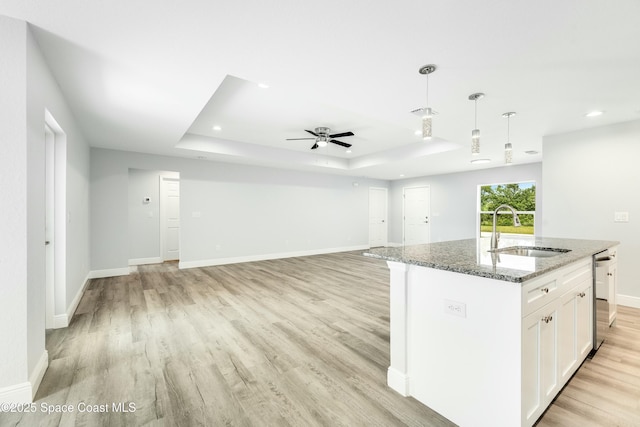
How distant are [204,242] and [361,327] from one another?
453 cm

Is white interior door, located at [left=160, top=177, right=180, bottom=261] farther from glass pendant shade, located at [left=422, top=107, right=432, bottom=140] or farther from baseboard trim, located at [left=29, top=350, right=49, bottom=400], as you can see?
glass pendant shade, located at [left=422, top=107, right=432, bottom=140]

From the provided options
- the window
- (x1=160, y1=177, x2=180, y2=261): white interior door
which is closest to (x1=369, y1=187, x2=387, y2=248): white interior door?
the window

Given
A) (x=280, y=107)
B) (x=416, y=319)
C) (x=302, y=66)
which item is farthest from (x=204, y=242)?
(x=416, y=319)

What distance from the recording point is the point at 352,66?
223 cm

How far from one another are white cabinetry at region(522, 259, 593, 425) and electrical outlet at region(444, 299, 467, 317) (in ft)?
0.87

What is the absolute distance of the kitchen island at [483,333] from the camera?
52.2 inches

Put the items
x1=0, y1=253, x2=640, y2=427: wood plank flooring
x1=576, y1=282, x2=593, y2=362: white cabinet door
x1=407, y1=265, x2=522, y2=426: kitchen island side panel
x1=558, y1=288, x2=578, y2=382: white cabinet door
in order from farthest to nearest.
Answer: x1=576, y1=282, x2=593, y2=362: white cabinet door → x1=558, y1=288, x2=578, y2=382: white cabinet door → x1=0, y1=253, x2=640, y2=427: wood plank flooring → x1=407, y1=265, x2=522, y2=426: kitchen island side panel

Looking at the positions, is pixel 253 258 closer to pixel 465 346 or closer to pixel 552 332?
pixel 465 346

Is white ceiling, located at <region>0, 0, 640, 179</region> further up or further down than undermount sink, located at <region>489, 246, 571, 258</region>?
further up

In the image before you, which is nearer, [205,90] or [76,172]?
[205,90]

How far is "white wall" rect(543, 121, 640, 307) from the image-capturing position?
3498 millimetres

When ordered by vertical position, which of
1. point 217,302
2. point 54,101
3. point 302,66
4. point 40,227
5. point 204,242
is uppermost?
point 302,66

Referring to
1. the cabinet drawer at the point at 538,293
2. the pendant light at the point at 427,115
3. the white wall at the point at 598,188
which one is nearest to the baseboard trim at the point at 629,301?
the white wall at the point at 598,188

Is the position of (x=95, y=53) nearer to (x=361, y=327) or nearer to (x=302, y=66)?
(x=302, y=66)
